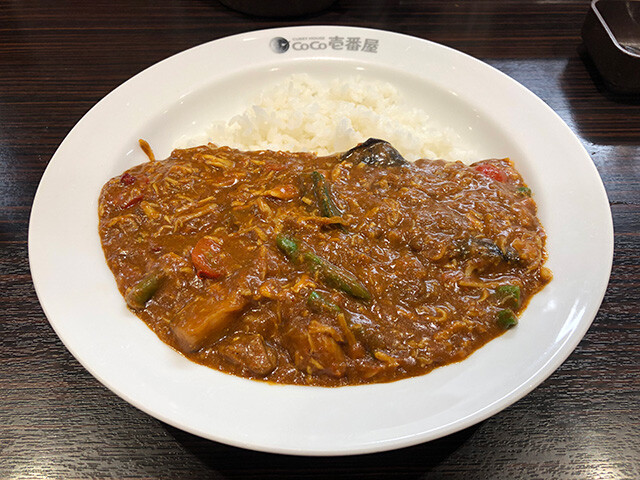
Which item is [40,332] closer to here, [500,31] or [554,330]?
[554,330]

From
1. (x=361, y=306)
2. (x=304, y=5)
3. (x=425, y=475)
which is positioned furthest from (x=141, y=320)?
(x=304, y=5)

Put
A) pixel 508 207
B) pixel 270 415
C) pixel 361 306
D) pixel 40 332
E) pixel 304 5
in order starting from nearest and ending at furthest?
pixel 270 415
pixel 361 306
pixel 40 332
pixel 508 207
pixel 304 5

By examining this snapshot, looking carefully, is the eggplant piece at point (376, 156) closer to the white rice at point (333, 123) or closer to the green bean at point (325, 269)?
the white rice at point (333, 123)

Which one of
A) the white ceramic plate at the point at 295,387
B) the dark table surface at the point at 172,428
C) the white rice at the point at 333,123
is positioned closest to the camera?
the white ceramic plate at the point at 295,387

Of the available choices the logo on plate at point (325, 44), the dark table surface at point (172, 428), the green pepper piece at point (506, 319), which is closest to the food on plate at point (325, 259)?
the green pepper piece at point (506, 319)

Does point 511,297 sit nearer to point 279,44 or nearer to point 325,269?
point 325,269

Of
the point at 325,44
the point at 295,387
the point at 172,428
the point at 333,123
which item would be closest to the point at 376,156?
the point at 333,123
